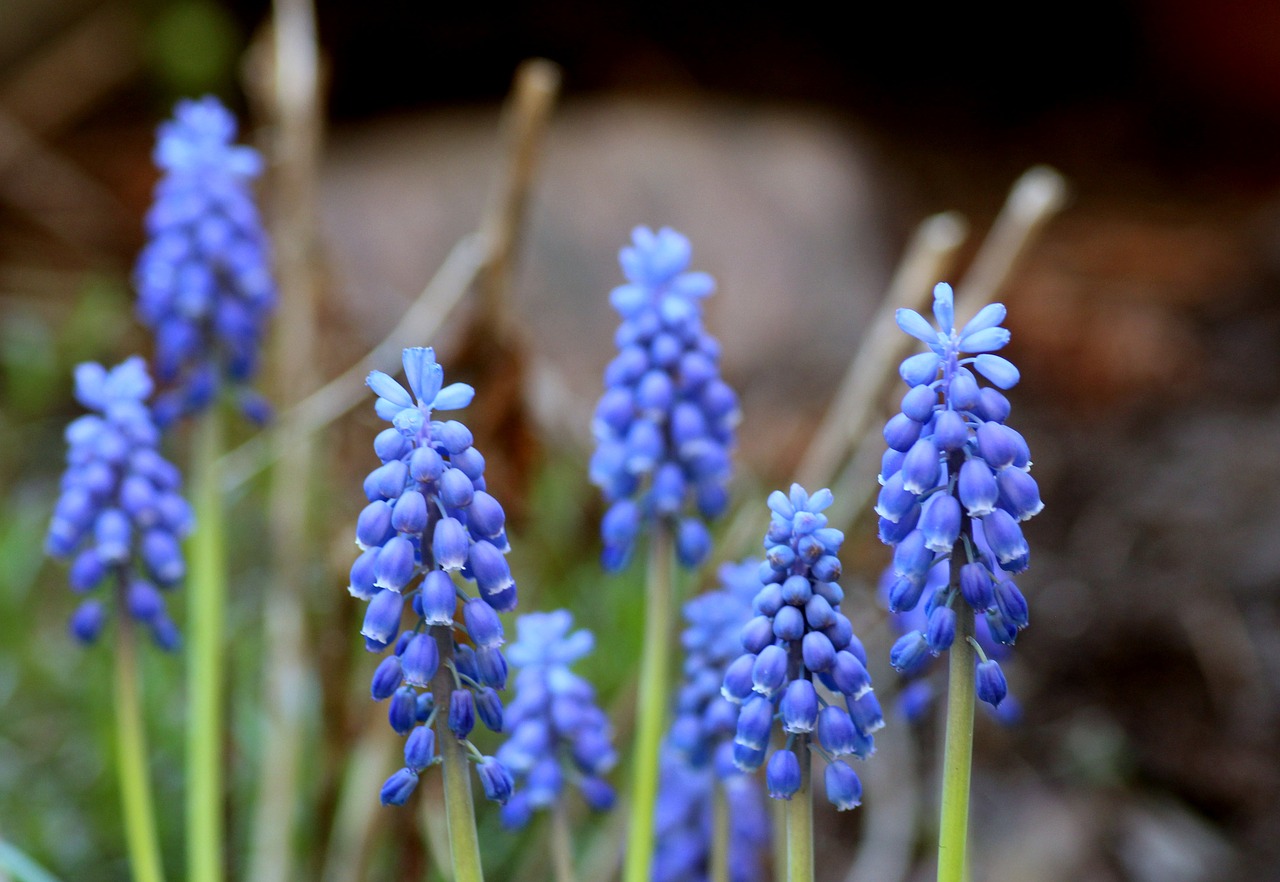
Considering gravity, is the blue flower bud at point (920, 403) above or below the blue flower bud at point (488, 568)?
above

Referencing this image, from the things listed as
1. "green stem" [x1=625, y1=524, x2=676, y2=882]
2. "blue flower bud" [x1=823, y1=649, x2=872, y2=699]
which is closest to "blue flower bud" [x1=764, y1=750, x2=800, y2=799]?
"blue flower bud" [x1=823, y1=649, x2=872, y2=699]

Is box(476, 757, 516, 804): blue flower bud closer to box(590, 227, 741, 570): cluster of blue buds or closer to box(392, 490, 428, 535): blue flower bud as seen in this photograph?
box(392, 490, 428, 535): blue flower bud

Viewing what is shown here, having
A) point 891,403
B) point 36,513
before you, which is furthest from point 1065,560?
point 36,513

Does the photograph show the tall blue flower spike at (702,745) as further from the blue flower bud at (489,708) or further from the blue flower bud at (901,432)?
the blue flower bud at (901,432)

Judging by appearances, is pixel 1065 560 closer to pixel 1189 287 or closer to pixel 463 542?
pixel 1189 287

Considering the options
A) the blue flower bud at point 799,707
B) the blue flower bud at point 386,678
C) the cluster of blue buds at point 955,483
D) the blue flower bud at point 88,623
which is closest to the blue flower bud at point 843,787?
the blue flower bud at point 799,707

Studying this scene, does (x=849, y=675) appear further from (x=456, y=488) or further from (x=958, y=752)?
(x=456, y=488)
